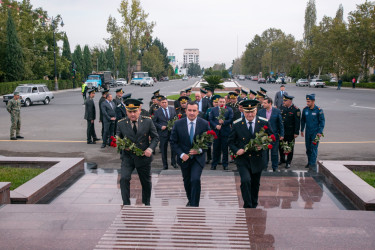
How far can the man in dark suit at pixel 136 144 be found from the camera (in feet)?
18.8

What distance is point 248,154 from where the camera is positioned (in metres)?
5.57

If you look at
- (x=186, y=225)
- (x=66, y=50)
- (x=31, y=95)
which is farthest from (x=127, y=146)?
(x=66, y=50)

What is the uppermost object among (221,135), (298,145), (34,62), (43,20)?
(43,20)

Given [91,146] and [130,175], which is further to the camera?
[91,146]

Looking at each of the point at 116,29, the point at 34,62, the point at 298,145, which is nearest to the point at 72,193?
the point at 298,145

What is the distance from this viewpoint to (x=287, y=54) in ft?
295

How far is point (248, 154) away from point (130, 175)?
1.94 meters

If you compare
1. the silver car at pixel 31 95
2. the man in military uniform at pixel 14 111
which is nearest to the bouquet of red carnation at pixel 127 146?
the man in military uniform at pixel 14 111

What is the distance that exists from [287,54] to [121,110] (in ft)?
281

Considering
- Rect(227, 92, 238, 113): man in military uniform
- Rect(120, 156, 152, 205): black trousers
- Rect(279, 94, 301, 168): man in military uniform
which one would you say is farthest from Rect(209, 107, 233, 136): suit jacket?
Rect(120, 156, 152, 205): black trousers

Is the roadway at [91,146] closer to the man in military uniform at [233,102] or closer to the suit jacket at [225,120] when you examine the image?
the suit jacket at [225,120]

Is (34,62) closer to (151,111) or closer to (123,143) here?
(151,111)

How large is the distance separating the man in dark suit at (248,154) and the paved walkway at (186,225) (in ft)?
1.26

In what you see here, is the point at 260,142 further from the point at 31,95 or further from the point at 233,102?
the point at 31,95
